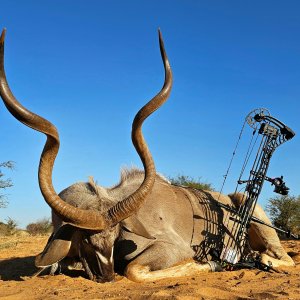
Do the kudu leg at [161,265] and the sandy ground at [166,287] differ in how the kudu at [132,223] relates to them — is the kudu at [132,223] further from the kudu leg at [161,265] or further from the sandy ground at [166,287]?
the sandy ground at [166,287]

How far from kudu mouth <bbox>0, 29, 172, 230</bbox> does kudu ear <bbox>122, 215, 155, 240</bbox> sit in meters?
0.33

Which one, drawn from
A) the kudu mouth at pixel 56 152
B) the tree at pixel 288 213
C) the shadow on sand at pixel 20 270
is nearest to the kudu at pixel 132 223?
the kudu mouth at pixel 56 152

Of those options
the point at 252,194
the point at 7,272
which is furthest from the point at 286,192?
the point at 7,272

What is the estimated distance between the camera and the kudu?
5.21m

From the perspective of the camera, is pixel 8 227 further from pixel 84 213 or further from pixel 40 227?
pixel 84 213

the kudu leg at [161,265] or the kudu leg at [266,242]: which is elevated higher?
the kudu leg at [266,242]

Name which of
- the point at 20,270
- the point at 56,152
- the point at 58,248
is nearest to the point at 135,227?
the point at 58,248

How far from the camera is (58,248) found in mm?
5395

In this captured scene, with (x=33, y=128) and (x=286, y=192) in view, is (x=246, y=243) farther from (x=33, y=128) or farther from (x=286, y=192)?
(x=33, y=128)

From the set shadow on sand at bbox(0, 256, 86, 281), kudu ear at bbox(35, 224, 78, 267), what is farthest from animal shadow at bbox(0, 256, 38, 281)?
kudu ear at bbox(35, 224, 78, 267)

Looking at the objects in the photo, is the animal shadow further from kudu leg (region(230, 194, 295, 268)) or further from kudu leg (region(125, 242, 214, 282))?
kudu leg (region(230, 194, 295, 268))

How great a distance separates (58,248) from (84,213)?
0.55 meters

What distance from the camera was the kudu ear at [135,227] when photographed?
19.0 ft

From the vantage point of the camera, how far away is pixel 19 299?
4477 millimetres
